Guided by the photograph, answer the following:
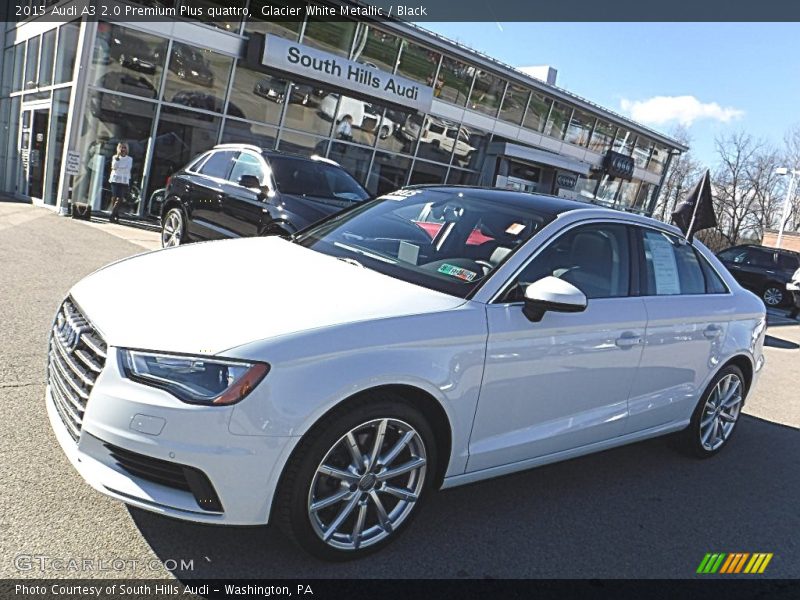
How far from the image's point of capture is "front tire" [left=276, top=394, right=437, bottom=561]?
2627mm

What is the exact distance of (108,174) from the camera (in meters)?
15.0

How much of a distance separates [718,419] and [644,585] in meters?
2.27

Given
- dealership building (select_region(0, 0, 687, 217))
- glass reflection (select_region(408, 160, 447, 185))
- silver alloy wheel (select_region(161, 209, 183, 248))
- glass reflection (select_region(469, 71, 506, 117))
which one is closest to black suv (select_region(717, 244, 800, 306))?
dealership building (select_region(0, 0, 687, 217))

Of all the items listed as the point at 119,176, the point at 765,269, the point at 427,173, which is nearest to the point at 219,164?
the point at 119,176

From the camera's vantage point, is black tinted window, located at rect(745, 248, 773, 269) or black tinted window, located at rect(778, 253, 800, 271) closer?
black tinted window, located at rect(778, 253, 800, 271)

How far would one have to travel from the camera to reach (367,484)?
2.89 m

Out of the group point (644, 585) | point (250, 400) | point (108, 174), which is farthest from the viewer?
point (108, 174)

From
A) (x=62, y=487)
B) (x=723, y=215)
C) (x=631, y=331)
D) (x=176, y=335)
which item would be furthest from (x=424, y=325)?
(x=723, y=215)

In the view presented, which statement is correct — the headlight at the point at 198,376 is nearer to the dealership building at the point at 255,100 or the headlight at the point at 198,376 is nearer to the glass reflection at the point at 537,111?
the dealership building at the point at 255,100

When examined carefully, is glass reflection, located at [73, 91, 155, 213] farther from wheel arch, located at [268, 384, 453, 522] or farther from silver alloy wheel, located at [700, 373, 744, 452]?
wheel arch, located at [268, 384, 453, 522]

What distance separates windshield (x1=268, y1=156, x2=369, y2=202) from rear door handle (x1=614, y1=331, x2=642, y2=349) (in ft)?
17.2

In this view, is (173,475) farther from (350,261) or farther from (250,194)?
(250,194)

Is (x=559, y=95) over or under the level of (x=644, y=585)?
over

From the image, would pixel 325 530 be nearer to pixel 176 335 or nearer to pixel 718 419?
pixel 176 335
